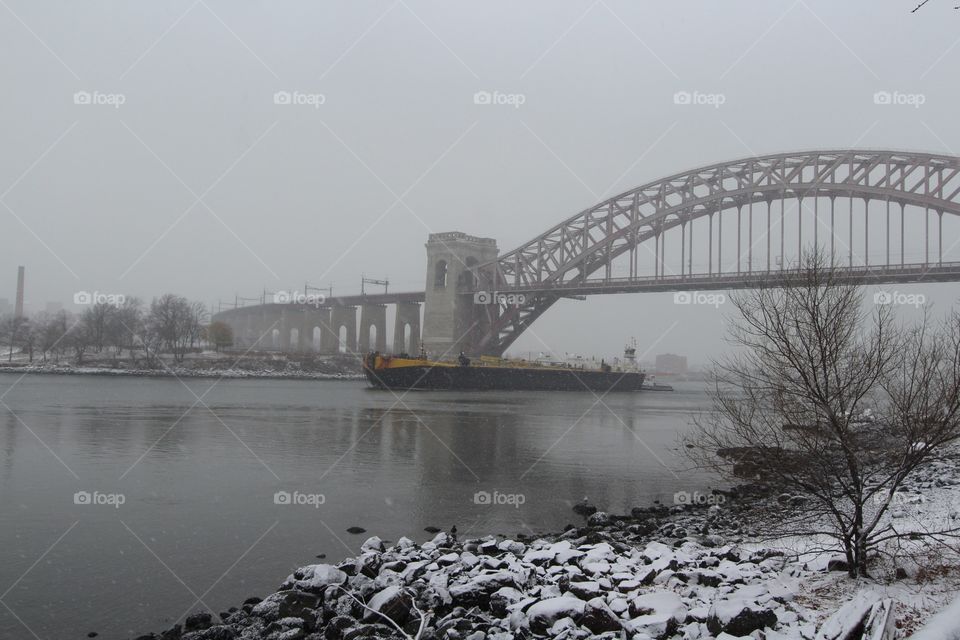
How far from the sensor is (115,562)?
730cm

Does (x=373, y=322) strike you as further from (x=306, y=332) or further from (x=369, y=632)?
(x=369, y=632)

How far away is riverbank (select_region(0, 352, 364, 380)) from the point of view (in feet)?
196

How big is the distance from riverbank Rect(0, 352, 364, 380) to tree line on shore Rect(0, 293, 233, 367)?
3.35 feet

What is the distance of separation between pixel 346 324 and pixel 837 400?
2989 inches

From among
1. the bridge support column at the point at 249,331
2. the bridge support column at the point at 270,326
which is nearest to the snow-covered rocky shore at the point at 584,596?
the bridge support column at the point at 270,326

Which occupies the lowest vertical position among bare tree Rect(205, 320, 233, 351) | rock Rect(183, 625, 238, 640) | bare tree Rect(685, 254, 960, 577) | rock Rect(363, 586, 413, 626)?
rock Rect(183, 625, 238, 640)

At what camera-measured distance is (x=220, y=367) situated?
68062 mm

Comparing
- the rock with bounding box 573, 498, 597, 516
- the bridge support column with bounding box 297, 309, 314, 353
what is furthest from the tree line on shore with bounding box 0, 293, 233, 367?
the rock with bounding box 573, 498, 597, 516

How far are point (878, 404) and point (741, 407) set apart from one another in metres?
1.18

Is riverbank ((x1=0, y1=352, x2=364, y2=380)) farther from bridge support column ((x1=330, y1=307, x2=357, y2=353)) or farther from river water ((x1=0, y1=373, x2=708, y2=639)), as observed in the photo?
river water ((x1=0, y1=373, x2=708, y2=639))

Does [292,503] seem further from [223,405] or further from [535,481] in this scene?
[223,405]

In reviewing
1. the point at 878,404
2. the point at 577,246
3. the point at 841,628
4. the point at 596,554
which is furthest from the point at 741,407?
the point at 577,246

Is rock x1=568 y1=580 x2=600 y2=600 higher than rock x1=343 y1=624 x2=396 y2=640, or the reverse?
rock x1=568 y1=580 x2=600 y2=600

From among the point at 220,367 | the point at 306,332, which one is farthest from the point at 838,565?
the point at 306,332
